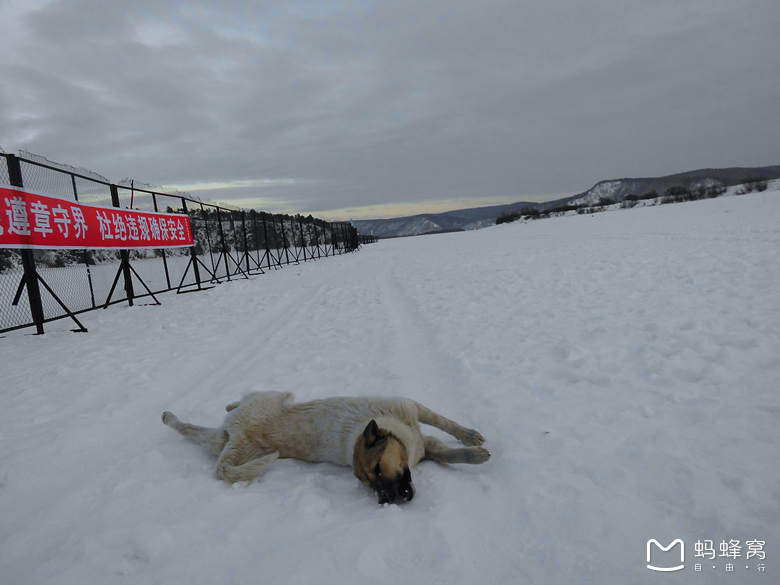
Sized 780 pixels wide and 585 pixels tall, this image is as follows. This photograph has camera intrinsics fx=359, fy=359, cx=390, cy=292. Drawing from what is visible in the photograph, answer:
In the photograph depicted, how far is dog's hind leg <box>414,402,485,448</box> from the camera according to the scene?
257 cm

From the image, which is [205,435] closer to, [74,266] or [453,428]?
[453,428]

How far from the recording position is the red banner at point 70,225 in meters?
6.23

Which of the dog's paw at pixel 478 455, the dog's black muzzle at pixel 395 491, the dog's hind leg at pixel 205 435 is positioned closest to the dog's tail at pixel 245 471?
the dog's hind leg at pixel 205 435

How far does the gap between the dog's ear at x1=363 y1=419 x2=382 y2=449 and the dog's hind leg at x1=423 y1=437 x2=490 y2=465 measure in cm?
50

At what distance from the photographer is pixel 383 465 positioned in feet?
6.89

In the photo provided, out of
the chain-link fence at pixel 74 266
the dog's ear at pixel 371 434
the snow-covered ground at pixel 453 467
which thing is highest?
the chain-link fence at pixel 74 266

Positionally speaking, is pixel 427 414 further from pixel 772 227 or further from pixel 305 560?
pixel 772 227

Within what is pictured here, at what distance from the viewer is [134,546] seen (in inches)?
74.5

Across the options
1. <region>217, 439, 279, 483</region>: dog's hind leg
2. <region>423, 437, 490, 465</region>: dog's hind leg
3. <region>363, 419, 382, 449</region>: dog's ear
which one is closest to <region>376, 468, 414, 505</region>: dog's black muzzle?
<region>363, 419, 382, 449</region>: dog's ear

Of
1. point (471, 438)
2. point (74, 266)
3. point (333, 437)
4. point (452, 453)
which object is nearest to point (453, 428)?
point (471, 438)

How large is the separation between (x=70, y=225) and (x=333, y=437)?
8.32 metres

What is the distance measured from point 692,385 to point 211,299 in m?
10.6

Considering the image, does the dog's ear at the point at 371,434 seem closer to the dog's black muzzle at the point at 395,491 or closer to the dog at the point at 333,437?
the dog at the point at 333,437

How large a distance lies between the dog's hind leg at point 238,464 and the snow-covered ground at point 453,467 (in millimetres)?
78
